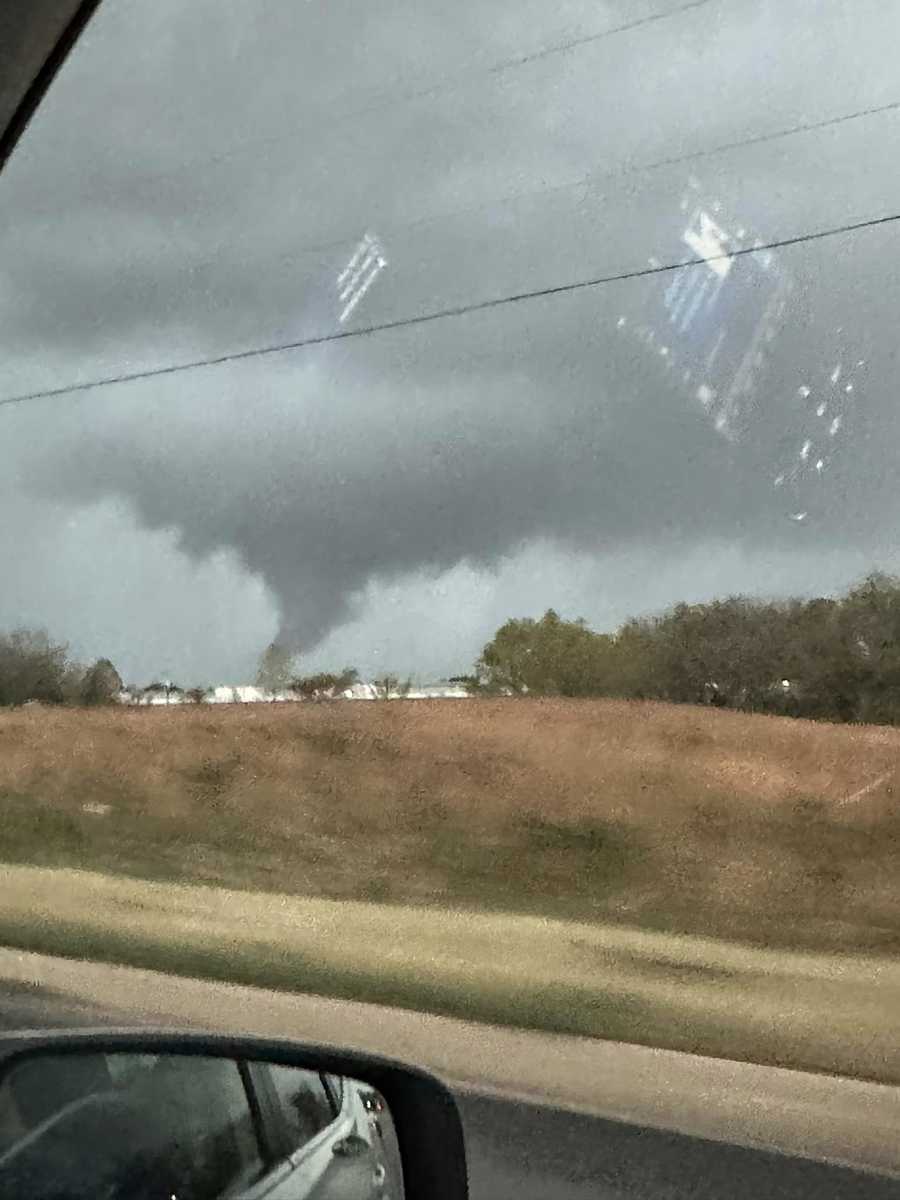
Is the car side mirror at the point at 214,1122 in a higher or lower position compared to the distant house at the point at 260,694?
lower

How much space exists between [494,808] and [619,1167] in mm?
2708

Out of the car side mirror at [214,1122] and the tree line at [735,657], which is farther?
the tree line at [735,657]

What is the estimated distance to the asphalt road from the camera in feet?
9.33

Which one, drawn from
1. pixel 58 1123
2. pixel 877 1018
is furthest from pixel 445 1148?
pixel 877 1018

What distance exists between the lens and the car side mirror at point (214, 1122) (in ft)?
4.66

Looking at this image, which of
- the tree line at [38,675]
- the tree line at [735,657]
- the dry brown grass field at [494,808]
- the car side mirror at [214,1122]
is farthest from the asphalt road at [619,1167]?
the tree line at [38,675]

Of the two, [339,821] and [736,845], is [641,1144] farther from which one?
[339,821]

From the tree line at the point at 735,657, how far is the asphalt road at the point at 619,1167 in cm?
183

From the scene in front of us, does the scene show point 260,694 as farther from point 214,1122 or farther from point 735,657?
point 214,1122

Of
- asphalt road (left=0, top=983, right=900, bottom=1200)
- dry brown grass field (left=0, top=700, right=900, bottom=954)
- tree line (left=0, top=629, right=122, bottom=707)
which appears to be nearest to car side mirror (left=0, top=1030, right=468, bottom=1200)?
asphalt road (left=0, top=983, right=900, bottom=1200)

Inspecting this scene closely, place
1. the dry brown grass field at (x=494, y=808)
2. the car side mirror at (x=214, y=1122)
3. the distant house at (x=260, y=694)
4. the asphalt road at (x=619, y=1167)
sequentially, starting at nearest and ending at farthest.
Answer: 1. the car side mirror at (x=214, y=1122)
2. the asphalt road at (x=619, y=1167)
3. the dry brown grass field at (x=494, y=808)
4. the distant house at (x=260, y=694)

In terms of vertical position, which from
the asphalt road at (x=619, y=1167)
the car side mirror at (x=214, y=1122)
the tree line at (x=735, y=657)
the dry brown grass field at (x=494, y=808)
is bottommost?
the asphalt road at (x=619, y=1167)

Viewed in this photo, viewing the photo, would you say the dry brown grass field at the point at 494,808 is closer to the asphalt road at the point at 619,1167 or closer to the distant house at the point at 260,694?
the distant house at the point at 260,694

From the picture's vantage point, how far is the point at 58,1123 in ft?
4.78
